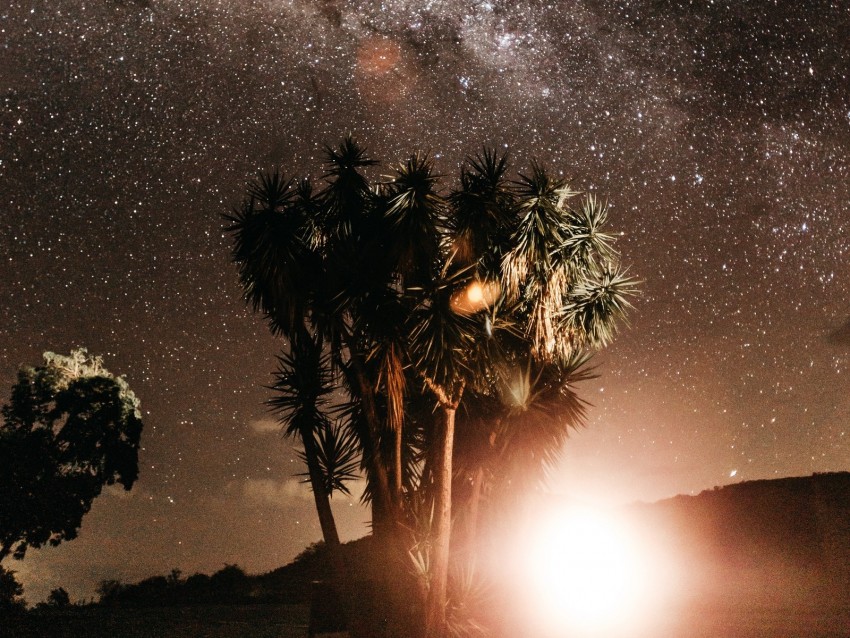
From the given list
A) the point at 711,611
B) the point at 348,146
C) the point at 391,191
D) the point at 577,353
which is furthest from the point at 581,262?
the point at 711,611

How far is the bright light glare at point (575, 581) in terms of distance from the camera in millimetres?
11195

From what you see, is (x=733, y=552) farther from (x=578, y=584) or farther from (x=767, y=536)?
(x=578, y=584)

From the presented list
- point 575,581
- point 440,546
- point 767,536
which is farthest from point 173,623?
point 767,536

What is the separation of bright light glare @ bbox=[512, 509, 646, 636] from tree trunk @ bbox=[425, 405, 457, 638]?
278 cm

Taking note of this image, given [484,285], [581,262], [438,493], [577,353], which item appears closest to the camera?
[438,493]

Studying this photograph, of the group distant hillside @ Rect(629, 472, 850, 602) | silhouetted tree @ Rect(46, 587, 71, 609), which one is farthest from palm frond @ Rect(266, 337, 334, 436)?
silhouetted tree @ Rect(46, 587, 71, 609)

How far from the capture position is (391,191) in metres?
10.0

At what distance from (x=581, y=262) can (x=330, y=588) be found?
7503mm

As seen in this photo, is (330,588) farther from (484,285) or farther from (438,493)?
(484,285)

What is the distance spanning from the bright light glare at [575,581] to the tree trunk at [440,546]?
2.78 metres

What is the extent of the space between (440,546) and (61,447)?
1565cm

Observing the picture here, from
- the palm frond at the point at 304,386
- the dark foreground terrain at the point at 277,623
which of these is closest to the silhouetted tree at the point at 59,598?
the dark foreground terrain at the point at 277,623

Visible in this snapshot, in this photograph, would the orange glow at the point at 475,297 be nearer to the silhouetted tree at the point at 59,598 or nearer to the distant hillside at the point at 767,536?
the distant hillside at the point at 767,536

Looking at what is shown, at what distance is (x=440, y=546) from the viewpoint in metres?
8.84
